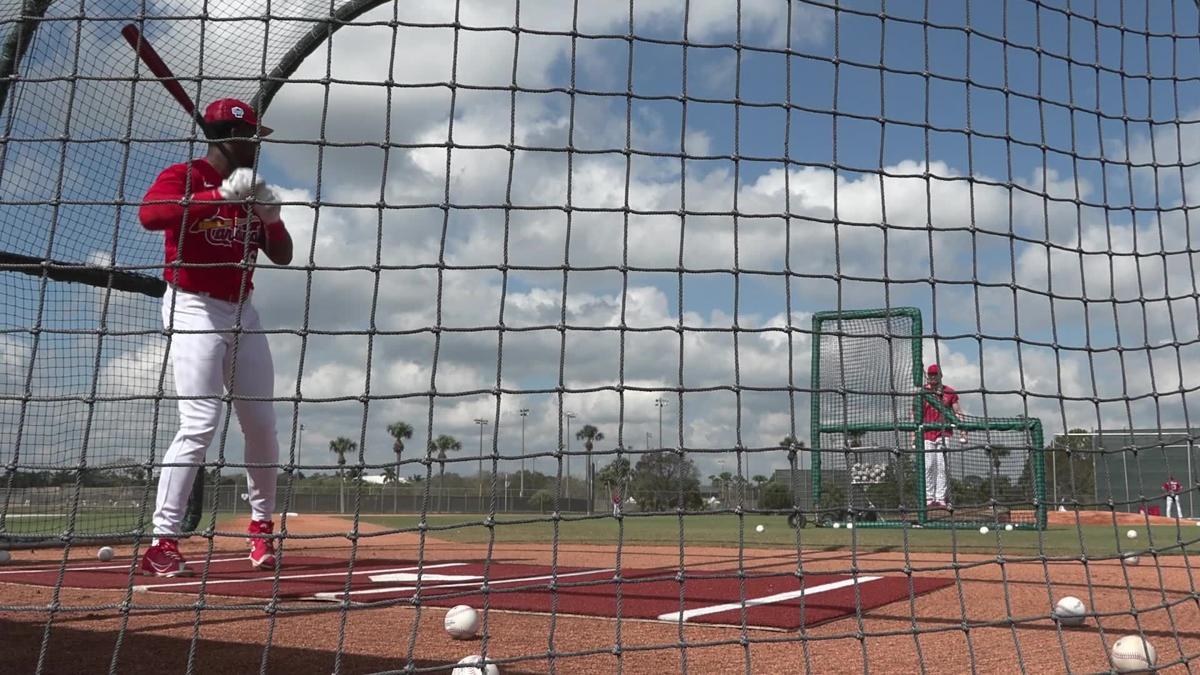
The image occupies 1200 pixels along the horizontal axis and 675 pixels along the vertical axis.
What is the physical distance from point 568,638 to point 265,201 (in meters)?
1.71

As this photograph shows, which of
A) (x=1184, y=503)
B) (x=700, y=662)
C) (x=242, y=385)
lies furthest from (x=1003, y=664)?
(x=1184, y=503)

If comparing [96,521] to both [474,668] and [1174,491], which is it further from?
[1174,491]

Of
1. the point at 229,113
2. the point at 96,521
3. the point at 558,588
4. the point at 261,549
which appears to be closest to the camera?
the point at 558,588

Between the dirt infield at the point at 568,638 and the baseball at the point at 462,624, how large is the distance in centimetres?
6

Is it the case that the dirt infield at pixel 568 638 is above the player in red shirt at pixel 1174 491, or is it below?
below

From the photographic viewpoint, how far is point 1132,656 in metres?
2.85

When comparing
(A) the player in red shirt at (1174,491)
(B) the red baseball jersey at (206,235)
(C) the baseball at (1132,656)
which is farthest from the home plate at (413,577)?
(A) the player in red shirt at (1174,491)

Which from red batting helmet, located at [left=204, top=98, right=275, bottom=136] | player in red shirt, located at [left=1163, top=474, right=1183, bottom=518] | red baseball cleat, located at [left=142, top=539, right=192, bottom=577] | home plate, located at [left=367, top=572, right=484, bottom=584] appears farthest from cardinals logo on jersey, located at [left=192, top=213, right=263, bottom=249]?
player in red shirt, located at [left=1163, top=474, right=1183, bottom=518]

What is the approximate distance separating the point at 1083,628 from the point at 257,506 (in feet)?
12.0

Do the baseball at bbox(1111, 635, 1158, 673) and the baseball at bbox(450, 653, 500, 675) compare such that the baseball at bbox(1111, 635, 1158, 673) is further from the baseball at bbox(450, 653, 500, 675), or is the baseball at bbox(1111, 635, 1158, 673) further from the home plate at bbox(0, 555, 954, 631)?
the baseball at bbox(450, 653, 500, 675)

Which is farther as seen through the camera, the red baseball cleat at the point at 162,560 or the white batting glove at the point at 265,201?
the red baseball cleat at the point at 162,560

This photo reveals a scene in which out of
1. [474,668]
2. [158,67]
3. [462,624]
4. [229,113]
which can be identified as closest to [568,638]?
[462,624]

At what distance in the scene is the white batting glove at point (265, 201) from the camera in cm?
291

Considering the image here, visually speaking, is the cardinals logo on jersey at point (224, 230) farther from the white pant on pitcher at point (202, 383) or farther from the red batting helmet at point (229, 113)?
the red batting helmet at point (229, 113)
